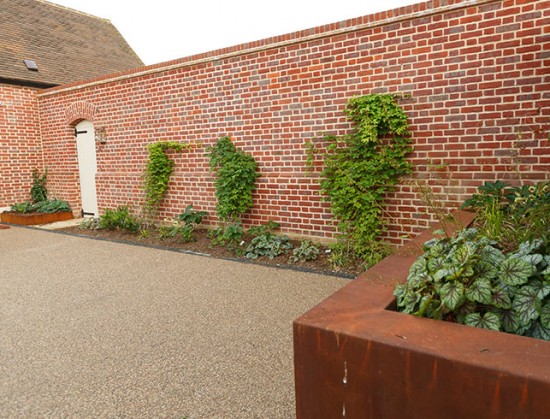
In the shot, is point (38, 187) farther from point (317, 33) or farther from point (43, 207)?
point (317, 33)

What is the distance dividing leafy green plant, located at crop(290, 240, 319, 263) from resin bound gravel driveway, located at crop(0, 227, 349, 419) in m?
0.42

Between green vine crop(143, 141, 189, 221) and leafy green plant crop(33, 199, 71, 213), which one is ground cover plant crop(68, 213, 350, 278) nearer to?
green vine crop(143, 141, 189, 221)

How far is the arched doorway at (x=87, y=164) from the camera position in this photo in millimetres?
9141

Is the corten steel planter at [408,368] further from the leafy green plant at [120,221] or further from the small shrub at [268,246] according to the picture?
the leafy green plant at [120,221]

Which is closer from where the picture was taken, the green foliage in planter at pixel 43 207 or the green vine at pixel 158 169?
the green vine at pixel 158 169

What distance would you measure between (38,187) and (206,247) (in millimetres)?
6353

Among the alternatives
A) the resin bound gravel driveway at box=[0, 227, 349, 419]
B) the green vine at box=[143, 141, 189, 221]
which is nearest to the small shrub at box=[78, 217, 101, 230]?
the green vine at box=[143, 141, 189, 221]

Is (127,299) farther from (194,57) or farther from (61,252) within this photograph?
(194,57)

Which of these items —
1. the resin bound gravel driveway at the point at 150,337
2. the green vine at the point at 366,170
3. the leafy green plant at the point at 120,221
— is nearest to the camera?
the resin bound gravel driveway at the point at 150,337

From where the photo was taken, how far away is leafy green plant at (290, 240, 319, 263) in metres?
5.32

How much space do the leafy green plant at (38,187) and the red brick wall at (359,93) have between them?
340 cm

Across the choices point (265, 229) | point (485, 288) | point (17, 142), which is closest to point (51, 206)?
point (17, 142)

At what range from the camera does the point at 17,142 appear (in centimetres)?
993

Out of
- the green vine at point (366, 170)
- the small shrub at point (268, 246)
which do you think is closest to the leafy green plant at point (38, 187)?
the small shrub at point (268, 246)
